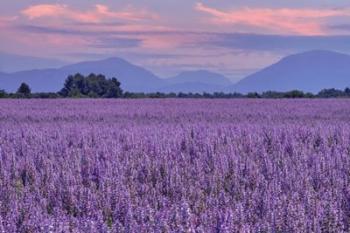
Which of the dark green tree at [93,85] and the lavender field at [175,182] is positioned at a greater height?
the dark green tree at [93,85]

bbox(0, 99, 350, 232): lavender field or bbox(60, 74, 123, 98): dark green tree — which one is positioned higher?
bbox(60, 74, 123, 98): dark green tree

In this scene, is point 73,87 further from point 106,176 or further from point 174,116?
point 106,176

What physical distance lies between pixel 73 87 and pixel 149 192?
46.0 metres

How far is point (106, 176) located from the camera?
6355mm

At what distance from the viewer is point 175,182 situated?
20.4ft

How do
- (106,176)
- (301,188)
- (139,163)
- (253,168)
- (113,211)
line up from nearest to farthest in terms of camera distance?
(113,211) < (301,188) < (106,176) < (253,168) < (139,163)

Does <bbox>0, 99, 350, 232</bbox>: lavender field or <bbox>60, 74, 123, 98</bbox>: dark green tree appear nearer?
<bbox>0, 99, 350, 232</bbox>: lavender field

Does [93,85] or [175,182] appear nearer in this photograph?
[175,182]

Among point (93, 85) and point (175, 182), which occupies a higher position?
point (93, 85)

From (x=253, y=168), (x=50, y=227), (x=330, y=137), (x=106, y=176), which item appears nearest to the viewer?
(x=50, y=227)

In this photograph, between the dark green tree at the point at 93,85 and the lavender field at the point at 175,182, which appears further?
the dark green tree at the point at 93,85

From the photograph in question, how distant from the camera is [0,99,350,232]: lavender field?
432 cm

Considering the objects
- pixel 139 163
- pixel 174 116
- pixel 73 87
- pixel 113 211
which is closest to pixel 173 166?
pixel 139 163

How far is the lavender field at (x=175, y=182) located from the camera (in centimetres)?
432
